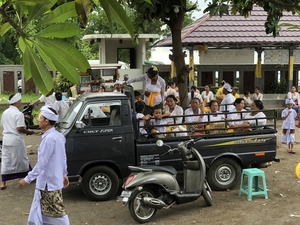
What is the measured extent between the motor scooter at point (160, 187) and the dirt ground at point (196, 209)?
0.24 meters

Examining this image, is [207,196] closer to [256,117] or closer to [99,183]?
[99,183]

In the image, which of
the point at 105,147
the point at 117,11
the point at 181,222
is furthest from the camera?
the point at 105,147

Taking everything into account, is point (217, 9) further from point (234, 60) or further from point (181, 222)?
point (234, 60)

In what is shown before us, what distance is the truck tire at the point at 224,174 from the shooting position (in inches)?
278

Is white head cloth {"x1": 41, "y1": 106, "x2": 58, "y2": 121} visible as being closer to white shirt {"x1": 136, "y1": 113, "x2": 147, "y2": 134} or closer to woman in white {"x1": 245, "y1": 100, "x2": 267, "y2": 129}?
white shirt {"x1": 136, "y1": 113, "x2": 147, "y2": 134}

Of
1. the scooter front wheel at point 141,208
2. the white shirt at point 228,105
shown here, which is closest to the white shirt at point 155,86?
the white shirt at point 228,105

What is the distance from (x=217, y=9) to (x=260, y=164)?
2891 mm

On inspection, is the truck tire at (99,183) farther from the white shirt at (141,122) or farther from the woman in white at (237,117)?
the woman in white at (237,117)

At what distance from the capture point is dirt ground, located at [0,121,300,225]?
231 inches

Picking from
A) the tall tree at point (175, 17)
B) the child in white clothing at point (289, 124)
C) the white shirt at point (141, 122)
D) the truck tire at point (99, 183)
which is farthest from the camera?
the child in white clothing at point (289, 124)

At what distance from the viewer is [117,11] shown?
1364 mm

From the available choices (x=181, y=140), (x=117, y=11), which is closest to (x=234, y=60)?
(x=181, y=140)

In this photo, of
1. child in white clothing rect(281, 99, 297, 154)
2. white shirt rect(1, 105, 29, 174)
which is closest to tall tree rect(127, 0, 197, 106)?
child in white clothing rect(281, 99, 297, 154)

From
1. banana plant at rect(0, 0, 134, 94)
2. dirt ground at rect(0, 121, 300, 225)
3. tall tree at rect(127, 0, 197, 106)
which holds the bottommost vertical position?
dirt ground at rect(0, 121, 300, 225)
